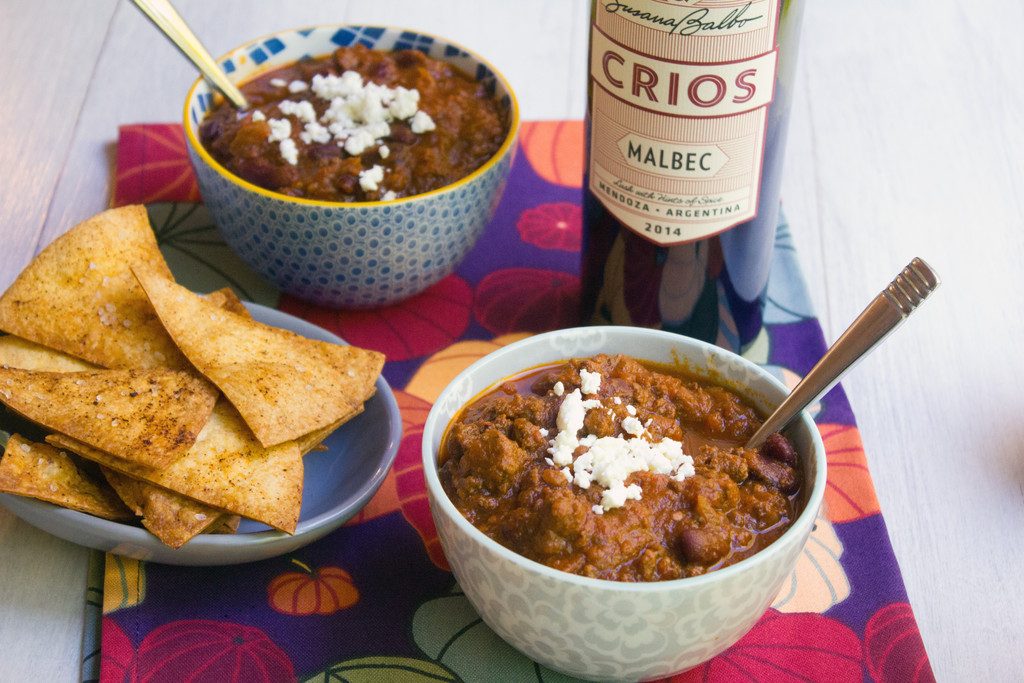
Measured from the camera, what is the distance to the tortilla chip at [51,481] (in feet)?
4.62

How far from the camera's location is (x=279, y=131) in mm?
1867

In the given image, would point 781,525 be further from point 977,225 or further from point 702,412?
point 977,225

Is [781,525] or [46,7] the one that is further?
[46,7]

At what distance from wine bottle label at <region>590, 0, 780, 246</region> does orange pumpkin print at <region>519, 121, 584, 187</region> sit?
539 millimetres

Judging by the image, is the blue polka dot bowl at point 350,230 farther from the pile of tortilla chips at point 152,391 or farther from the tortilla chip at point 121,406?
the tortilla chip at point 121,406

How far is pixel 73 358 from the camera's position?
163 cm

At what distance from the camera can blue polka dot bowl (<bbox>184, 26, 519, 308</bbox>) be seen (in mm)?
1790

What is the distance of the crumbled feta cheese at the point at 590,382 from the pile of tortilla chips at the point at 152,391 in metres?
0.34

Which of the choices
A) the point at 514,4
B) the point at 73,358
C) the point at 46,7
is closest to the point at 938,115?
the point at 514,4

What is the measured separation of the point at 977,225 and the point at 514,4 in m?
1.28

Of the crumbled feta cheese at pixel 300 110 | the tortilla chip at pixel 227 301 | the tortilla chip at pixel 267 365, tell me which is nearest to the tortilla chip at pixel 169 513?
the tortilla chip at pixel 267 365

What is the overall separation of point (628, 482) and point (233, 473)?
500mm

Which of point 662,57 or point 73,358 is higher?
point 662,57

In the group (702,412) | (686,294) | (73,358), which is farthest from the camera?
(686,294)
